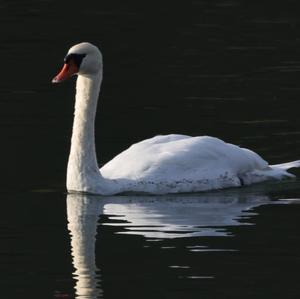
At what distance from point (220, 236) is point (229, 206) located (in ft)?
5.45

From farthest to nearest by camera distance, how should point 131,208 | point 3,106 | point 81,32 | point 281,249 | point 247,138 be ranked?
1. point 81,32
2. point 3,106
3. point 247,138
4. point 131,208
5. point 281,249

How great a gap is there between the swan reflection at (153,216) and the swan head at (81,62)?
1268 mm

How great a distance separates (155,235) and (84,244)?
0.67 metres

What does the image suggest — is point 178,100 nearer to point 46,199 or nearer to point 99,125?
point 99,125

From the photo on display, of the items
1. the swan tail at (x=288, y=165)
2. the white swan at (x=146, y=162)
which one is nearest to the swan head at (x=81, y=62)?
the white swan at (x=146, y=162)

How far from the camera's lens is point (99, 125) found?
21.1 m

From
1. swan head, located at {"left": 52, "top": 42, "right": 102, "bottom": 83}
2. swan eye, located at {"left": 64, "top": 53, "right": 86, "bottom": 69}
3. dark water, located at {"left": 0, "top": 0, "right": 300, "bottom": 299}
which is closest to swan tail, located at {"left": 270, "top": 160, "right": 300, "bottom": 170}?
dark water, located at {"left": 0, "top": 0, "right": 300, "bottom": 299}

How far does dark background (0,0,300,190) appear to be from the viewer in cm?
2002

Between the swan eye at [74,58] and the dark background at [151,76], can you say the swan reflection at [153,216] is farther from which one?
the swan eye at [74,58]

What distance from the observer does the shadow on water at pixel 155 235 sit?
13.6 metres

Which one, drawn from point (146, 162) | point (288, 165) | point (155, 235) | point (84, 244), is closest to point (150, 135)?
point (288, 165)

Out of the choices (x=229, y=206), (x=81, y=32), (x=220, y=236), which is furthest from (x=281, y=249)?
(x=81, y=32)

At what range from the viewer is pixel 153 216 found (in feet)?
53.8

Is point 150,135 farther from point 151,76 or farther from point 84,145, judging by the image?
point 151,76
